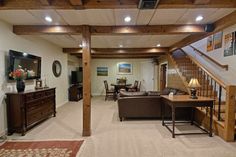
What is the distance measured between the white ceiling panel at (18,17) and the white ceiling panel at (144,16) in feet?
6.93

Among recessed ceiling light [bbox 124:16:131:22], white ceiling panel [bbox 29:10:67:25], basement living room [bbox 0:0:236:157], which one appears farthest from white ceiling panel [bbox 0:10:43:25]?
recessed ceiling light [bbox 124:16:131:22]

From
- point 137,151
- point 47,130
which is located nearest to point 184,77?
point 137,151

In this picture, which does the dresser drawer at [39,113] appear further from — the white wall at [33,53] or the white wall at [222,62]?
the white wall at [222,62]

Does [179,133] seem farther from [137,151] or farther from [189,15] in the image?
[189,15]

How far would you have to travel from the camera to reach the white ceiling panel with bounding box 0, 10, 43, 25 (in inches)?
118

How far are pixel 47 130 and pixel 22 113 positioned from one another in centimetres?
70

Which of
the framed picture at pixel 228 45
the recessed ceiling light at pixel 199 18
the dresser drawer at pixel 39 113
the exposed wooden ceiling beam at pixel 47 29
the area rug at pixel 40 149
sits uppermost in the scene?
the recessed ceiling light at pixel 199 18

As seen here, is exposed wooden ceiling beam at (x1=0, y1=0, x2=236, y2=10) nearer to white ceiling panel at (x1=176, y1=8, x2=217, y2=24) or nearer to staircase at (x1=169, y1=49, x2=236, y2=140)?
white ceiling panel at (x1=176, y1=8, x2=217, y2=24)

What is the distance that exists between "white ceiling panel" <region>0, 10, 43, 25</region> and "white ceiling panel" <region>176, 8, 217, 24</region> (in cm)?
302

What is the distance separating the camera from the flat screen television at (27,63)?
3.64 m

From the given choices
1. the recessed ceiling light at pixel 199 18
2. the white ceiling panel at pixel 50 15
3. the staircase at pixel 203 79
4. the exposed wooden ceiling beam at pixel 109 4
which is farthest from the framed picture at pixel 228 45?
the white ceiling panel at pixel 50 15

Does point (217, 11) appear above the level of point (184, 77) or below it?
above

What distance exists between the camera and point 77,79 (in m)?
8.66

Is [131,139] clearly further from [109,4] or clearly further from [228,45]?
[228,45]
